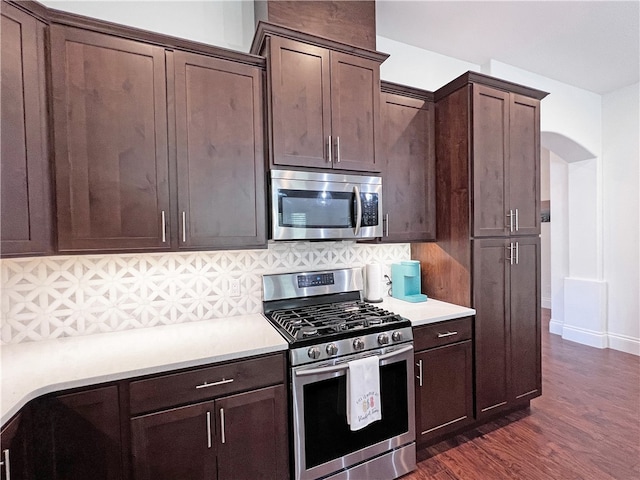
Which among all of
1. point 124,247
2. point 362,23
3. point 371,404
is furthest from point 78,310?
point 362,23

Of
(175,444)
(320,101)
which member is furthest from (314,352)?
(320,101)

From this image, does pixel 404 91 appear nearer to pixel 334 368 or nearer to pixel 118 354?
pixel 334 368

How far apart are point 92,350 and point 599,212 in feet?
17.8

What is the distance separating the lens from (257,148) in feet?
6.52

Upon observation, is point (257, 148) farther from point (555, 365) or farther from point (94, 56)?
point (555, 365)

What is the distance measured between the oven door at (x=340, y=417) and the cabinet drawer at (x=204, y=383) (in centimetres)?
15

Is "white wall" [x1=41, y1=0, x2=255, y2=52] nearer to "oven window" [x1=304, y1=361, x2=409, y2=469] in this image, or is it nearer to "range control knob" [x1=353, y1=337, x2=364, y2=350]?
"range control knob" [x1=353, y1=337, x2=364, y2=350]

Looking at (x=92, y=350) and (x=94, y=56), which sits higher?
(x=94, y=56)

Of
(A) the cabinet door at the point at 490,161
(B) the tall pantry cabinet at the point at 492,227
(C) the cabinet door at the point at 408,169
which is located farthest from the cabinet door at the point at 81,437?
(A) the cabinet door at the point at 490,161

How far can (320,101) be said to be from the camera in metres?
2.07

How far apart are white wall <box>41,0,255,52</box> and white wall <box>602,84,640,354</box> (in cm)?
443

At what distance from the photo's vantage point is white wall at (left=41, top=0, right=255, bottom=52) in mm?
1924

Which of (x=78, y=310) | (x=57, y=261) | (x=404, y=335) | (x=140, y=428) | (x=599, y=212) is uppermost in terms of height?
(x=599, y=212)

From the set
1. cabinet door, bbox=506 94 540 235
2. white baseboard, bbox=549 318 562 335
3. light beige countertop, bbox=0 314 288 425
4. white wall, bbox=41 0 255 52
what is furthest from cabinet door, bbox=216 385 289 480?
white baseboard, bbox=549 318 562 335
